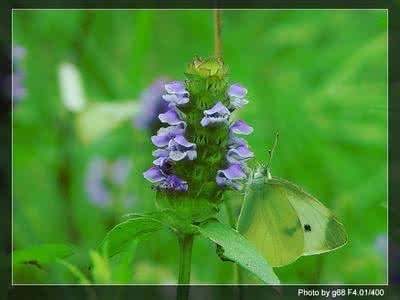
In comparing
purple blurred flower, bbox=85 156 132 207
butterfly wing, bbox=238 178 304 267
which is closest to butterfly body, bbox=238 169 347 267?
butterfly wing, bbox=238 178 304 267

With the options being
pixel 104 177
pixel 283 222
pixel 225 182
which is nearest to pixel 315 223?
pixel 283 222

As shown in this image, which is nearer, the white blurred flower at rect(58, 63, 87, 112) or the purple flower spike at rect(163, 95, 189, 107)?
the purple flower spike at rect(163, 95, 189, 107)

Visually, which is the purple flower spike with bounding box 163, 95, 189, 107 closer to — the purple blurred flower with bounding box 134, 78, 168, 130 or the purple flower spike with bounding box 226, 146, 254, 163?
the purple flower spike with bounding box 226, 146, 254, 163

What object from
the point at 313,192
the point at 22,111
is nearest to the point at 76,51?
the point at 22,111

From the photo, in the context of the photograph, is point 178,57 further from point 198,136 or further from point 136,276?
point 198,136

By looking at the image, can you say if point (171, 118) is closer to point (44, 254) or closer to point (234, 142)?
point (234, 142)

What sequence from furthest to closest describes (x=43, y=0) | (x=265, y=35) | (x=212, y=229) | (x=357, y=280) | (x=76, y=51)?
(x=265, y=35) → (x=76, y=51) → (x=43, y=0) → (x=357, y=280) → (x=212, y=229)

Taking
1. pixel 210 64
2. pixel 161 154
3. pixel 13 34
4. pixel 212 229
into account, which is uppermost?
pixel 13 34
